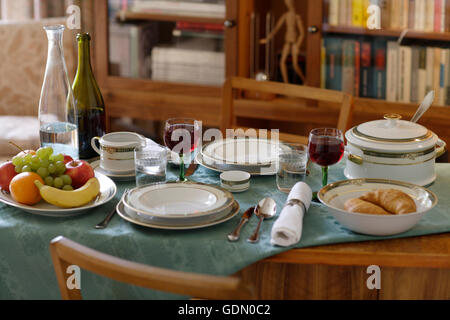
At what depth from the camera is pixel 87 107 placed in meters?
1.76

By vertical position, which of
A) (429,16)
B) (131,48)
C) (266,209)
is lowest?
(266,209)

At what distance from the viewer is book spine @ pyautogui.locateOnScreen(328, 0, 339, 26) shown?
2754mm

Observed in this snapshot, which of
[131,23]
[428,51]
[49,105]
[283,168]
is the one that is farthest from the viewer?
[131,23]

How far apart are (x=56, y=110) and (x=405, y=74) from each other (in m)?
1.58

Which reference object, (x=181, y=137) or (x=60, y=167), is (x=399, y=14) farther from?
(x=60, y=167)

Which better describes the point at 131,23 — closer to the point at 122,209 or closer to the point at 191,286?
the point at 122,209

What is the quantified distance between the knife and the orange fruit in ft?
1.39

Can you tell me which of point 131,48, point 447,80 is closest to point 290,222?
point 447,80

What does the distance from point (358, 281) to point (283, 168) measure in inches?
12.9

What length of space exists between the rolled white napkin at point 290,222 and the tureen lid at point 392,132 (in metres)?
0.24

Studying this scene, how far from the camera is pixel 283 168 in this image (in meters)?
1.50

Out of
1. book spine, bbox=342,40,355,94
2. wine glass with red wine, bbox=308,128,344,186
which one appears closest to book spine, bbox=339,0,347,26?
book spine, bbox=342,40,355,94
